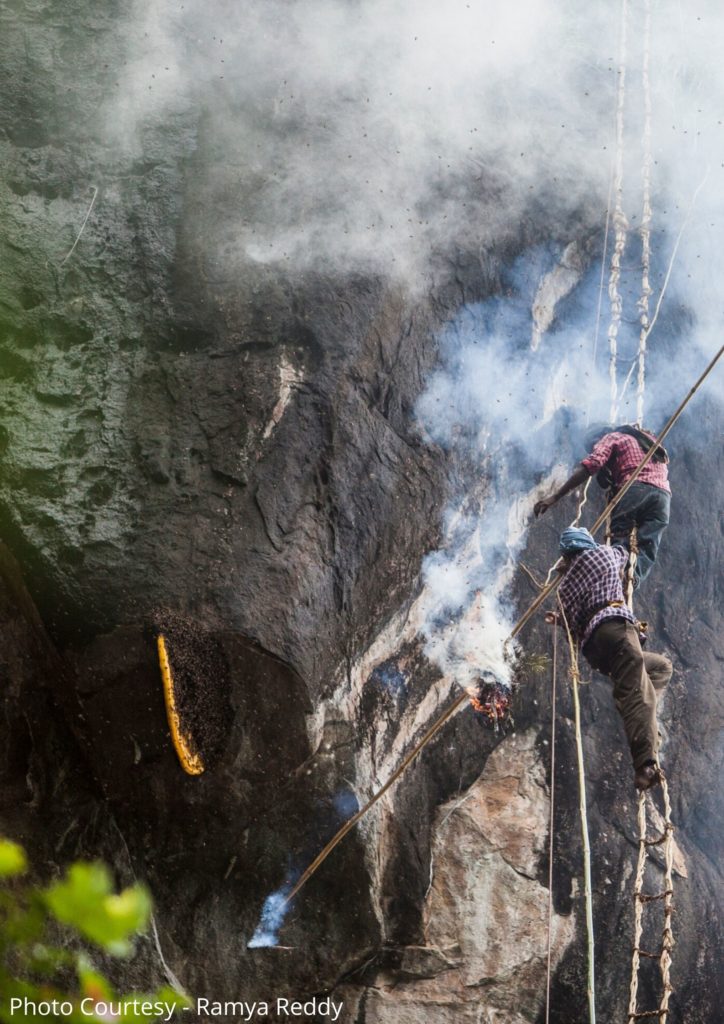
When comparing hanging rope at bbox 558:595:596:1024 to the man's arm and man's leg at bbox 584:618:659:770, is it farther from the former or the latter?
the man's arm

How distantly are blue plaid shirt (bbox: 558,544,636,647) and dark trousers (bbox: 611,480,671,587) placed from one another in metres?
0.73

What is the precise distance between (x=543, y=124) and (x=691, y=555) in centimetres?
371

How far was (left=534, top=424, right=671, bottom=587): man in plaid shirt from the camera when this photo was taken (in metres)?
6.14

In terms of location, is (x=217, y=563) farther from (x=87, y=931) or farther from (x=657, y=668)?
(x=87, y=931)

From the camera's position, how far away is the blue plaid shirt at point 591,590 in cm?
523

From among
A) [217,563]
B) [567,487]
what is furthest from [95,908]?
[567,487]

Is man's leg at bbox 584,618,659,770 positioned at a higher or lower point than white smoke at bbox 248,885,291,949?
higher

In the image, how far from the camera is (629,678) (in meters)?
Answer: 5.02

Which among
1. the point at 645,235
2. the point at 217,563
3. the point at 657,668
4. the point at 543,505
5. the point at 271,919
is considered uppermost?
the point at 645,235

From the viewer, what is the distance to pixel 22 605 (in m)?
4.61

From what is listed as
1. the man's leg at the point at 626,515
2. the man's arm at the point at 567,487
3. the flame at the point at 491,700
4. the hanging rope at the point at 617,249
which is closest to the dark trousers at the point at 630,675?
the flame at the point at 491,700

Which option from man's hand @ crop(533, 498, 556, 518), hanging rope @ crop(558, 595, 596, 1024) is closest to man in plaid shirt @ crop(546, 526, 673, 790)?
hanging rope @ crop(558, 595, 596, 1024)

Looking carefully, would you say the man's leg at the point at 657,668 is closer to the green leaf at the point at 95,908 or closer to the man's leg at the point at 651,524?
the man's leg at the point at 651,524

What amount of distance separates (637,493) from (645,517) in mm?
178
